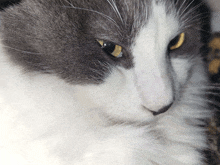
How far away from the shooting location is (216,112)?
0.71m

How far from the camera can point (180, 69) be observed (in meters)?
0.66

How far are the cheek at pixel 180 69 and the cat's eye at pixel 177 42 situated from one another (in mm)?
37

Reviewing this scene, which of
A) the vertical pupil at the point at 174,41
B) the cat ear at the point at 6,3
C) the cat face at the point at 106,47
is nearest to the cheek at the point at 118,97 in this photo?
the cat face at the point at 106,47

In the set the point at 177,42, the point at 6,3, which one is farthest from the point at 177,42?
the point at 6,3

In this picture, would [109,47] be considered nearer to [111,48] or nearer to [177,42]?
[111,48]

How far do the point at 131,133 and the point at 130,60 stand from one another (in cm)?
21

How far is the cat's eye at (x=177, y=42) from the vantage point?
0.63 metres

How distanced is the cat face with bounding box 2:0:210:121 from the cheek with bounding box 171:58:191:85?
4 cm

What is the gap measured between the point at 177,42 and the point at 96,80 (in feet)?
0.86

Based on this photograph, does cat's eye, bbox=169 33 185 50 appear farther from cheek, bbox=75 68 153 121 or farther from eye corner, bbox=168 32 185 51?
cheek, bbox=75 68 153 121

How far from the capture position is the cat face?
0.51 metres

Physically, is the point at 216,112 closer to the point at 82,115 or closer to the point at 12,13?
the point at 82,115

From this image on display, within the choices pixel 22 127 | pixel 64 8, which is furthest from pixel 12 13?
pixel 22 127

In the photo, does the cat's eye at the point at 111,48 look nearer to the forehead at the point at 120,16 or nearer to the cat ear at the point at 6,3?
the forehead at the point at 120,16
